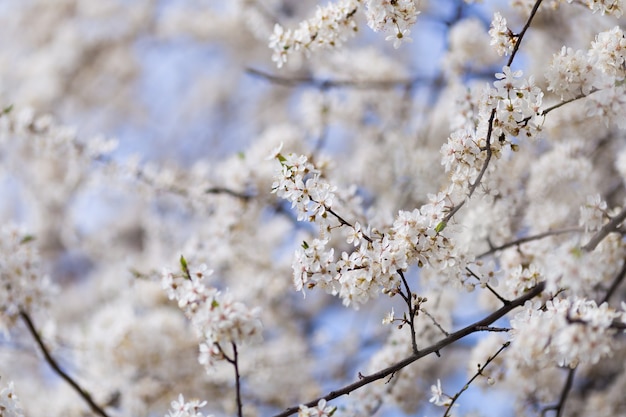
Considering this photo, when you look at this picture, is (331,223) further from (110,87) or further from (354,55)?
(110,87)

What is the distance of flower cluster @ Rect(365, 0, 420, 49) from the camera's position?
1578 millimetres

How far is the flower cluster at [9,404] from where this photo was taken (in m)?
1.53

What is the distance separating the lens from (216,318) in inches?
50.9

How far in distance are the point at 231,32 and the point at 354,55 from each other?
2.14m

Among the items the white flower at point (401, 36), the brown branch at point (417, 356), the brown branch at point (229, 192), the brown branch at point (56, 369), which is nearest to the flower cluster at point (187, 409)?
the brown branch at point (417, 356)

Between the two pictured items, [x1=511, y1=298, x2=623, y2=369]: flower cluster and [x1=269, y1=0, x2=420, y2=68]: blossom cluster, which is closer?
[x1=511, y1=298, x2=623, y2=369]: flower cluster

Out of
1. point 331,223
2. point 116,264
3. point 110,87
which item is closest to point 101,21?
point 110,87

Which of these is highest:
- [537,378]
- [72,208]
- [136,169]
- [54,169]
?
[54,169]

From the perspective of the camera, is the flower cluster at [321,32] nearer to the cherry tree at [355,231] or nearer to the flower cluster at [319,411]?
the cherry tree at [355,231]

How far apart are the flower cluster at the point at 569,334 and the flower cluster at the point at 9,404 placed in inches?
44.4

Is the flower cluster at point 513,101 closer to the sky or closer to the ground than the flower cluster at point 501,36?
closer to the ground

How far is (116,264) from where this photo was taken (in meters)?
4.44


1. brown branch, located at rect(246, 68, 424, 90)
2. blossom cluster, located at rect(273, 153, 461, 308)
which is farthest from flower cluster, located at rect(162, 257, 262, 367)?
brown branch, located at rect(246, 68, 424, 90)

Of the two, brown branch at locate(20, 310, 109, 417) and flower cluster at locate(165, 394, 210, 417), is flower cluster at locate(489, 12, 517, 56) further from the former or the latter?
brown branch at locate(20, 310, 109, 417)
